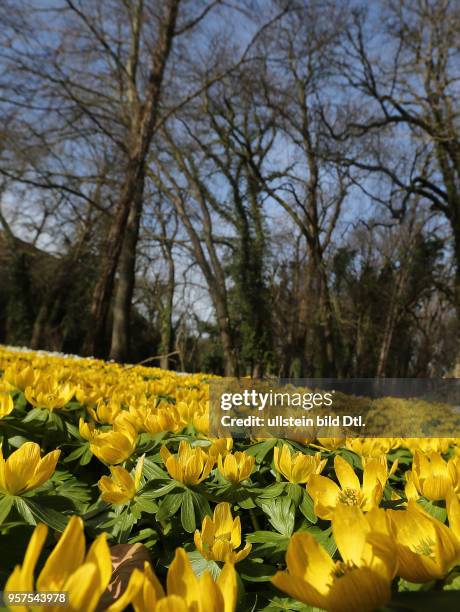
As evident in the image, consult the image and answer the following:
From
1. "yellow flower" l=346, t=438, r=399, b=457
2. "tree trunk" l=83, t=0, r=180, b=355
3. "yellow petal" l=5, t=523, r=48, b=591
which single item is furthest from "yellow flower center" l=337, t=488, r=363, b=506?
"tree trunk" l=83, t=0, r=180, b=355

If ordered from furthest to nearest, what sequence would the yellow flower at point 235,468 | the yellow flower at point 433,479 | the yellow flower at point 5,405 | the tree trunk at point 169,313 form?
the tree trunk at point 169,313, the yellow flower at point 5,405, the yellow flower at point 235,468, the yellow flower at point 433,479

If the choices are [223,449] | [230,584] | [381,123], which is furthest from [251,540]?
[381,123]

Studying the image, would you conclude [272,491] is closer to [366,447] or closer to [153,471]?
[153,471]

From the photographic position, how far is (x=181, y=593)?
19.7 inches

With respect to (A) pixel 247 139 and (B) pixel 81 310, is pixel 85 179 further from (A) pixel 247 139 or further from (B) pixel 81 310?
(B) pixel 81 310

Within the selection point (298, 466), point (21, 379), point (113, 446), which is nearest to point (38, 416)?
point (21, 379)

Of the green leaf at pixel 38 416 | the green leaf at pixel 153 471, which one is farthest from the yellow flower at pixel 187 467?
the green leaf at pixel 38 416

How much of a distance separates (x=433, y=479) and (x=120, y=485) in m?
0.58

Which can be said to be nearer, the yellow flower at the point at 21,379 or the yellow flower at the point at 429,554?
the yellow flower at the point at 429,554

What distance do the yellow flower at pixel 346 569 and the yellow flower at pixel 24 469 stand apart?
0.46m

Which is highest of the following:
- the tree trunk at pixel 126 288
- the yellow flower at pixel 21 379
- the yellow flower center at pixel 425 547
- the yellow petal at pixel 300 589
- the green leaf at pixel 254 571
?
the tree trunk at pixel 126 288

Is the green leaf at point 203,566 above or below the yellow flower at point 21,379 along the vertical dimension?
below

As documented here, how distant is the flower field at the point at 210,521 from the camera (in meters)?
0.46

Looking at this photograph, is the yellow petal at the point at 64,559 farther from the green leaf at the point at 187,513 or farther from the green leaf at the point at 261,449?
the green leaf at the point at 261,449
